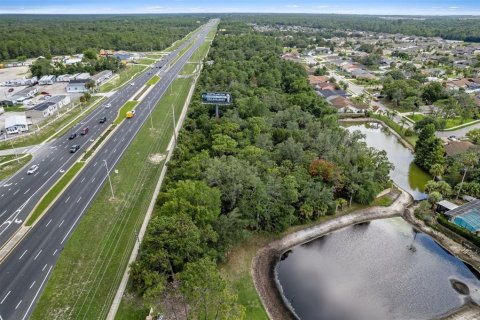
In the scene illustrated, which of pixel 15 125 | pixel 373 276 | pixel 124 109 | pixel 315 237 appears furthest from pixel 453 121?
pixel 15 125

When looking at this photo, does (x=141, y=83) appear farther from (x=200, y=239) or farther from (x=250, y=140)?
(x=200, y=239)

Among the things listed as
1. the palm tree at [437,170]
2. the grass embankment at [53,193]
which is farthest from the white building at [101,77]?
the palm tree at [437,170]

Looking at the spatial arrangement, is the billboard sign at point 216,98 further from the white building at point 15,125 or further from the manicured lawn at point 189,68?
the manicured lawn at point 189,68

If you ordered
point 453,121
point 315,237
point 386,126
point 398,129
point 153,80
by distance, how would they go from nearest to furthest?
point 315,237
point 398,129
point 453,121
point 386,126
point 153,80

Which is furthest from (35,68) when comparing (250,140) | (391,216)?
(391,216)

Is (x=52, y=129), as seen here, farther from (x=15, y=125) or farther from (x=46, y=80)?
(x=46, y=80)
